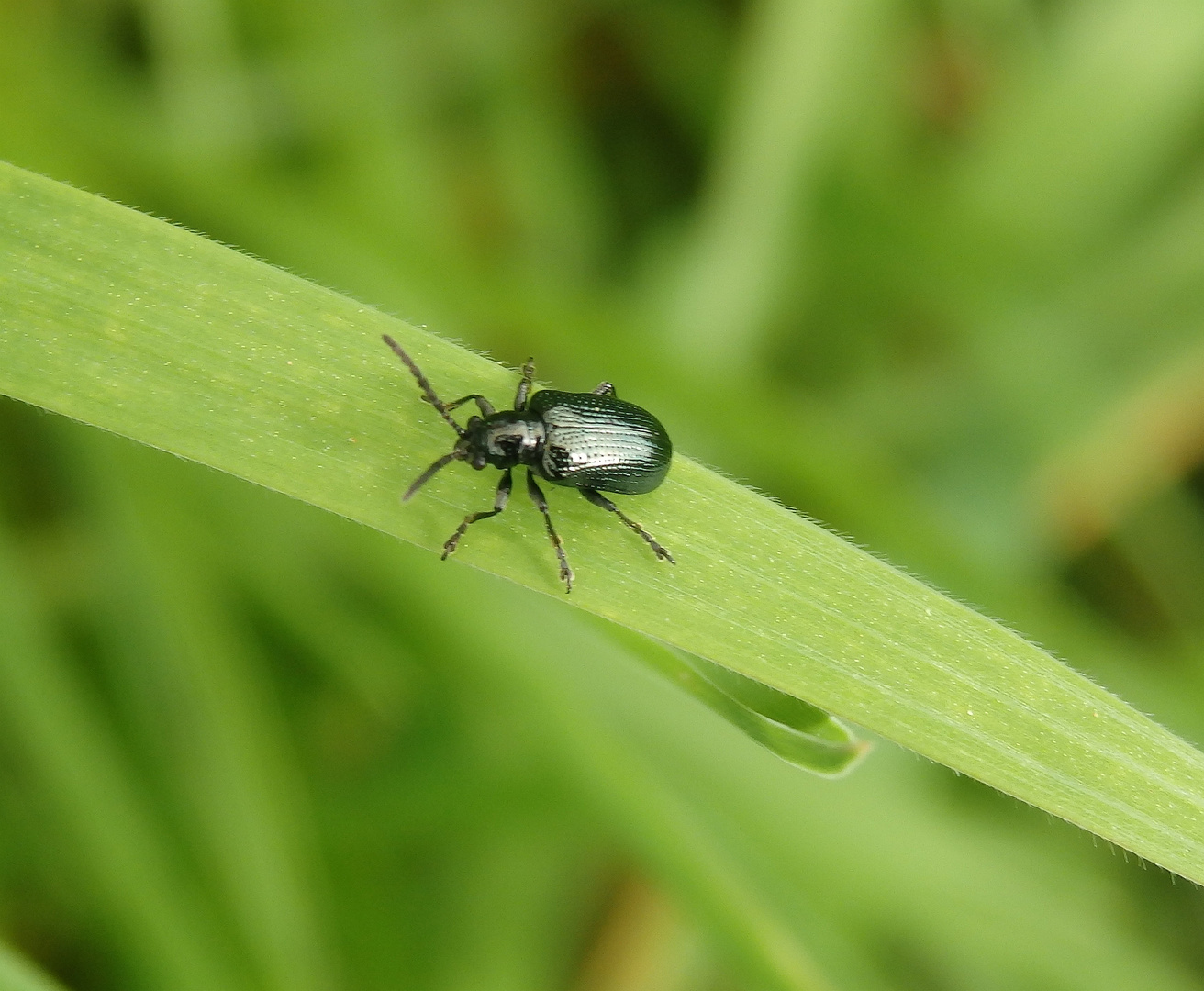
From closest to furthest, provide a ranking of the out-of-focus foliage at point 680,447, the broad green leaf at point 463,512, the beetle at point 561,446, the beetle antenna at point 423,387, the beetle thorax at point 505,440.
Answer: the broad green leaf at point 463,512 → the beetle antenna at point 423,387 → the beetle at point 561,446 → the beetle thorax at point 505,440 → the out-of-focus foliage at point 680,447

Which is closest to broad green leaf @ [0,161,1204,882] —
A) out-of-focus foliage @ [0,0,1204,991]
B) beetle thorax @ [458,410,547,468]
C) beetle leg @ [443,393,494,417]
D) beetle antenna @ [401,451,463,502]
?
beetle antenna @ [401,451,463,502]

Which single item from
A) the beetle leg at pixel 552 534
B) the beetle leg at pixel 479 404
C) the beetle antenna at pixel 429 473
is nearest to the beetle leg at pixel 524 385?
the beetle leg at pixel 479 404

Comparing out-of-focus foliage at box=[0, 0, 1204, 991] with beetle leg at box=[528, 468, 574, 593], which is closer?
beetle leg at box=[528, 468, 574, 593]

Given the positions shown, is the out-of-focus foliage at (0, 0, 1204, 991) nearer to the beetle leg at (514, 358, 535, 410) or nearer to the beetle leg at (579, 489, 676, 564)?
the beetle leg at (514, 358, 535, 410)

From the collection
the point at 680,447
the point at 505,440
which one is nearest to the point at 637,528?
the point at 505,440

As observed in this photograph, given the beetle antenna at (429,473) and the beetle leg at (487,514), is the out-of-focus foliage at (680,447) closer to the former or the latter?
the beetle leg at (487,514)

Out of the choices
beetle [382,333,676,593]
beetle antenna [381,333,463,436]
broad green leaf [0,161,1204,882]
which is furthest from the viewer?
beetle [382,333,676,593]
